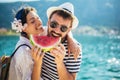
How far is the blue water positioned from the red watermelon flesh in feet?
0.74

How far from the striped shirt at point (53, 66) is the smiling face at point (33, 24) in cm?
28

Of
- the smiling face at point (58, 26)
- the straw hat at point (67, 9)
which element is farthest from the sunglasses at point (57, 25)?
the straw hat at point (67, 9)

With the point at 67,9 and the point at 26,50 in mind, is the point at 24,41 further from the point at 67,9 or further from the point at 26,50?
the point at 67,9

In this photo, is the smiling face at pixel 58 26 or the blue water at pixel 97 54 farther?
the blue water at pixel 97 54

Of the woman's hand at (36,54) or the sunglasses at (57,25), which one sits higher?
the sunglasses at (57,25)

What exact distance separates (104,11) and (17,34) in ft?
3.43

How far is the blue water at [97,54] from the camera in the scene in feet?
9.68

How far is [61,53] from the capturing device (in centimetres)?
279

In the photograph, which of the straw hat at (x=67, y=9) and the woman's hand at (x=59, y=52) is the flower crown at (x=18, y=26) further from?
the woman's hand at (x=59, y=52)

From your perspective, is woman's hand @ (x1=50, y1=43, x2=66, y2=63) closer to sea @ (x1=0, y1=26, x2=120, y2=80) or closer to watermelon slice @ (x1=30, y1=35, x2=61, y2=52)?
watermelon slice @ (x1=30, y1=35, x2=61, y2=52)

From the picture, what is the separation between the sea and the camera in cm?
295

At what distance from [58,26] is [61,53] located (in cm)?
29

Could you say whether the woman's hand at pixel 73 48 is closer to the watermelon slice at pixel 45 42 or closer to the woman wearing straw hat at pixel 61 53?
the woman wearing straw hat at pixel 61 53

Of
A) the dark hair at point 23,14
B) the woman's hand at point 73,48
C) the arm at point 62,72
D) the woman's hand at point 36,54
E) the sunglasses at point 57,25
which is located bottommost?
the arm at point 62,72
